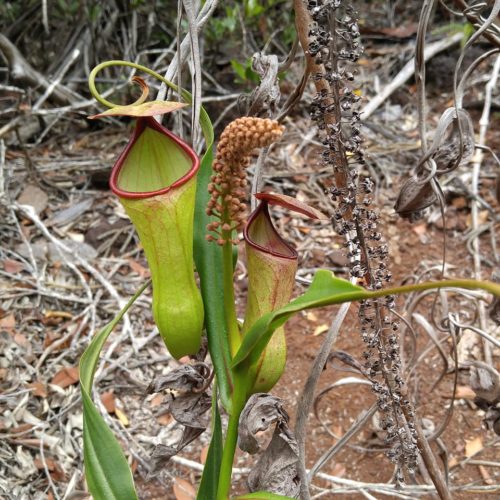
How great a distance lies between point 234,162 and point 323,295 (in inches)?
8.2

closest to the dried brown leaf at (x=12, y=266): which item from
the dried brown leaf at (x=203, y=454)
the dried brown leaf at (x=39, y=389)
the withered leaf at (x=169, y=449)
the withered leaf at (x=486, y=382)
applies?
the dried brown leaf at (x=39, y=389)

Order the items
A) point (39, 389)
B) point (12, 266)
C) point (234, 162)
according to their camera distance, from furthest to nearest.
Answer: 1. point (12, 266)
2. point (39, 389)
3. point (234, 162)

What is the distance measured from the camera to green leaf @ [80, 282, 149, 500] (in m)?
0.85

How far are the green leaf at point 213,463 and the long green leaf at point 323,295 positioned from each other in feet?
0.56

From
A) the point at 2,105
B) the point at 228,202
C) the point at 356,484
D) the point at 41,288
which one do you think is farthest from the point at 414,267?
the point at 2,105

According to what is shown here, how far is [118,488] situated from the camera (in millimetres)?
875

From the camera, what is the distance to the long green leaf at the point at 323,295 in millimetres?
537

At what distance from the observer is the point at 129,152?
831mm

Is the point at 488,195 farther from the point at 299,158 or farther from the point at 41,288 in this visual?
the point at 41,288

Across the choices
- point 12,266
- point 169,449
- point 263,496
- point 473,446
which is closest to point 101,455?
point 169,449

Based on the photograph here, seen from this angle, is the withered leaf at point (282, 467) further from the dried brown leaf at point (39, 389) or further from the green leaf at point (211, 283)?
the dried brown leaf at point (39, 389)

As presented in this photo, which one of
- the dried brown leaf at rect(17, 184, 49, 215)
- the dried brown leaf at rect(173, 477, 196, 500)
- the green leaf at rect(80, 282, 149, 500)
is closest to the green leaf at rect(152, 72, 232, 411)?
the green leaf at rect(80, 282, 149, 500)

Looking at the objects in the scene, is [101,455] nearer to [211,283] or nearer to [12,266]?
[211,283]

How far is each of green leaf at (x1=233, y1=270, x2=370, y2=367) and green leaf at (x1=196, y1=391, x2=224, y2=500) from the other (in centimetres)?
19
